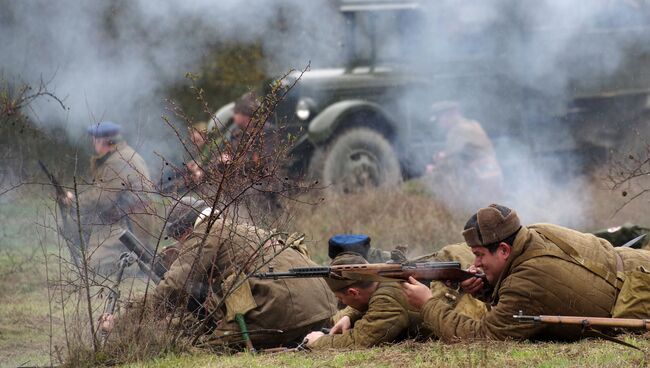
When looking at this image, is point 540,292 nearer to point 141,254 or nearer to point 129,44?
point 141,254

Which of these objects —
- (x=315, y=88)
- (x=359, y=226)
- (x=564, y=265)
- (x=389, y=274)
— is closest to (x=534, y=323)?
(x=564, y=265)

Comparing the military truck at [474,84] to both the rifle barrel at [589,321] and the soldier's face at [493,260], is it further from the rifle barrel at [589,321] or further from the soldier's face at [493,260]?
the rifle barrel at [589,321]

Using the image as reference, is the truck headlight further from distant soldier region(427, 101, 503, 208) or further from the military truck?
distant soldier region(427, 101, 503, 208)

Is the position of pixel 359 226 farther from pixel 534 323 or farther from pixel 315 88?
pixel 534 323

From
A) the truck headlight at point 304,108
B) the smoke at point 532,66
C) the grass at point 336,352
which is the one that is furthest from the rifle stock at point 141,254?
the smoke at point 532,66

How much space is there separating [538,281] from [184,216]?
234 centimetres

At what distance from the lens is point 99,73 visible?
1308cm

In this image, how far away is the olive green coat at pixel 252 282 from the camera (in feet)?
23.7

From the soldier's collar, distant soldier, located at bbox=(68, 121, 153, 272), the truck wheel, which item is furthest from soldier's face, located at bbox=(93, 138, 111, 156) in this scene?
the soldier's collar

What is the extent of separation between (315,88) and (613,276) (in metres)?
9.63

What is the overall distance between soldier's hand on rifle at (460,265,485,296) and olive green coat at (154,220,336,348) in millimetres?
1123

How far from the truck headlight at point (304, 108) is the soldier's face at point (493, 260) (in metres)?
9.05

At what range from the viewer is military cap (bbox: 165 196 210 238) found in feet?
24.8

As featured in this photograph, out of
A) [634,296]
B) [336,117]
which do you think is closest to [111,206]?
[634,296]
